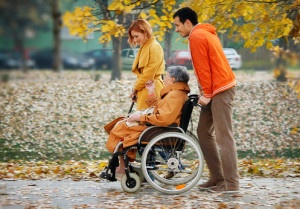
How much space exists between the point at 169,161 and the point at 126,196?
52cm

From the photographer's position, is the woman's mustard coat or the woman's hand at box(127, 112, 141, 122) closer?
the woman's hand at box(127, 112, 141, 122)

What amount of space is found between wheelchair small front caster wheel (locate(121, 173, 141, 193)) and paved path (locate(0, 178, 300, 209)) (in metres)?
0.05

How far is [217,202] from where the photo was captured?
251 inches

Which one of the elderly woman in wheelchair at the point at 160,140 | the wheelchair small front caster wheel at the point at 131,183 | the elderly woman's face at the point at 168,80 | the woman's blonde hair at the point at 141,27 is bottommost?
the wheelchair small front caster wheel at the point at 131,183

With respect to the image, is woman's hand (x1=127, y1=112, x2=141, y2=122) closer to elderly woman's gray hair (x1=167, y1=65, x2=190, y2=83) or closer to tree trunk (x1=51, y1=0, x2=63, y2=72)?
elderly woman's gray hair (x1=167, y1=65, x2=190, y2=83)

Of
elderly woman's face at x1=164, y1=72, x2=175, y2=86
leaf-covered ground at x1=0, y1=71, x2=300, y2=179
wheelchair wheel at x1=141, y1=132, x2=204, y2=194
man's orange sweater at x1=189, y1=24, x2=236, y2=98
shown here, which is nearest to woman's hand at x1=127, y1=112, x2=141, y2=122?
wheelchair wheel at x1=141, y1=132, x2=204, y2=194

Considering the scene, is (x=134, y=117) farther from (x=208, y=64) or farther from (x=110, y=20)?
(x=110, y=20)

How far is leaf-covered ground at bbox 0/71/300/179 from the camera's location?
42.6 ft

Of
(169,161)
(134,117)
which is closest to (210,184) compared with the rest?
(169,161)

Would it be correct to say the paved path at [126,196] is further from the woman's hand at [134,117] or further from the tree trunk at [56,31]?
the tree trunk at [56,31]

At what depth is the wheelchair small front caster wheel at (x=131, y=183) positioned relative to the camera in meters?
6.82

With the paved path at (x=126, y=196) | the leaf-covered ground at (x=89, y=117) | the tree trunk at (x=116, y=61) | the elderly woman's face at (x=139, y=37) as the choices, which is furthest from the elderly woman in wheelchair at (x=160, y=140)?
the tree trunk at (x=116, y=61)

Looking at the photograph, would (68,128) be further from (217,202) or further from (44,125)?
(217,202)

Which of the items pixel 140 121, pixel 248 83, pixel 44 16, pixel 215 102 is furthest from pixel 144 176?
pixel 248 83
